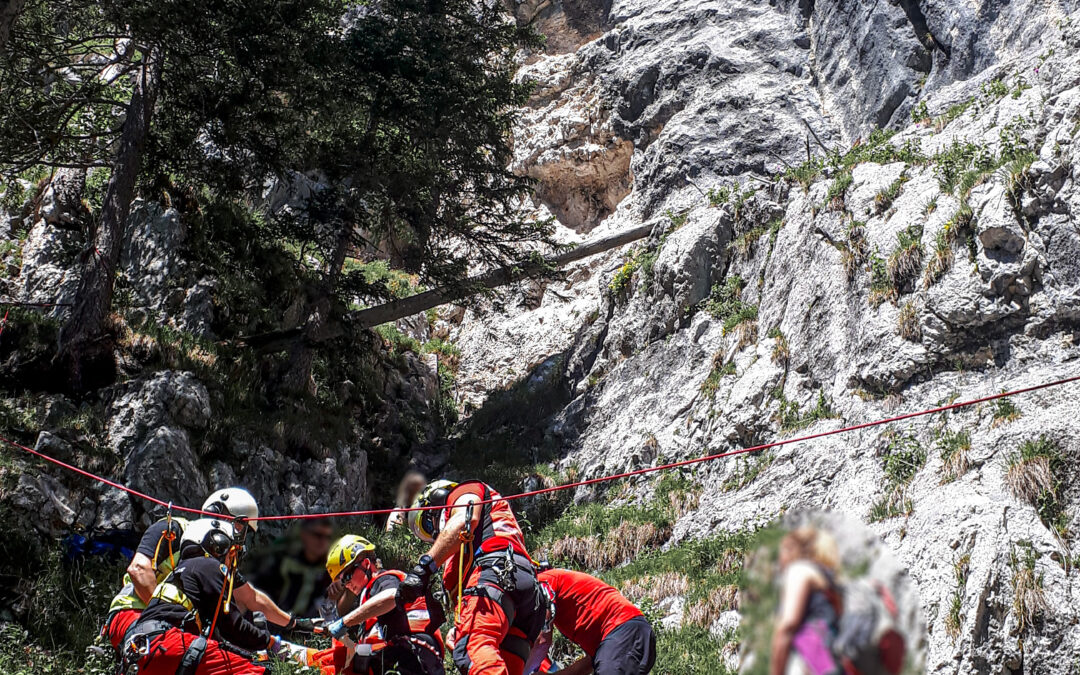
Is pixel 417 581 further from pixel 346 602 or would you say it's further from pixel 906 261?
pixel 906 261

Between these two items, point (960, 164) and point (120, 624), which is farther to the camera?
point (960, 164)

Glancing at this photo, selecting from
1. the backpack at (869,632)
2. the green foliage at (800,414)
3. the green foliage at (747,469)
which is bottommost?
the green foliage at (747,469)

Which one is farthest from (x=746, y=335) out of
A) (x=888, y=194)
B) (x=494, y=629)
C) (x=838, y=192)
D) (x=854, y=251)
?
(x=494, y=629)

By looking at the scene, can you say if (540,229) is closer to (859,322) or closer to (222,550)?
(859,322)

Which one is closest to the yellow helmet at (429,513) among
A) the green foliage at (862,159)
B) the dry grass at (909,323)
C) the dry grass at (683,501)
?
the dry grass at (683,501)

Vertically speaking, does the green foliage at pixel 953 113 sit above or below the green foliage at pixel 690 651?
above

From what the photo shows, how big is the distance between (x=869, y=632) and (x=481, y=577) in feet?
12.5

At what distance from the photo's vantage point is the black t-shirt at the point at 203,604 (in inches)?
180

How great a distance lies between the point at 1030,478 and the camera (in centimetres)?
666

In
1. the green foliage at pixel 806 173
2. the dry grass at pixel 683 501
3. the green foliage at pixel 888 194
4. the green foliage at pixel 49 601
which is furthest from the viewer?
the green foliage at pixel 806 173

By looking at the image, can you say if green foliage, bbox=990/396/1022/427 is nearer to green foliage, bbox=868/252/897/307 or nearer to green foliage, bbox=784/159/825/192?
green foliage, bbox=868/252/897/307

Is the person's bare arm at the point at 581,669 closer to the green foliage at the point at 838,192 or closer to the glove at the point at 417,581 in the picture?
the glove at the point at 417,581

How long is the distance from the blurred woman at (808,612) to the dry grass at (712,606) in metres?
7.30

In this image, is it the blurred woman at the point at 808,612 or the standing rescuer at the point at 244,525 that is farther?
the standing rescuer at the point at 244,525
